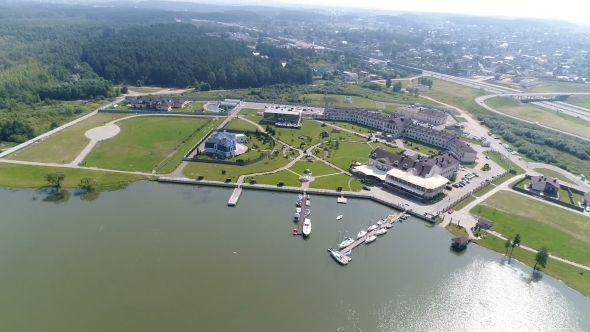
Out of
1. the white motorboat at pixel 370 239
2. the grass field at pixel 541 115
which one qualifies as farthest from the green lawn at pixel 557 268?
the grass field at pixel 541 115

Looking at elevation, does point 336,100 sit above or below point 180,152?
above

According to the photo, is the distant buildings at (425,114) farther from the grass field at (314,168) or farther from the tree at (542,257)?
the tree at (542,257)

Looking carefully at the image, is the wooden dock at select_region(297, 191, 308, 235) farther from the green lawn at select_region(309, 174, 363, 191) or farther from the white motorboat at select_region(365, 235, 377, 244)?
the white motorboat at select_region(365, 235, 377, 244)

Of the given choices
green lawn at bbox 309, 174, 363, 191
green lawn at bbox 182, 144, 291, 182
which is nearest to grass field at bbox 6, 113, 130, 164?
green lawn at bbox 182, 144, 291, 182

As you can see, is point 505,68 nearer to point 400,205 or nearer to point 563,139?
point 563,139

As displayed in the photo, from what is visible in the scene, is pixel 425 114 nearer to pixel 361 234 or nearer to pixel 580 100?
pixel 361 234

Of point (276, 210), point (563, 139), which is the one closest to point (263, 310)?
point (276, 210)

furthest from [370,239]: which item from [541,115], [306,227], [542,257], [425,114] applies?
[541,115]
